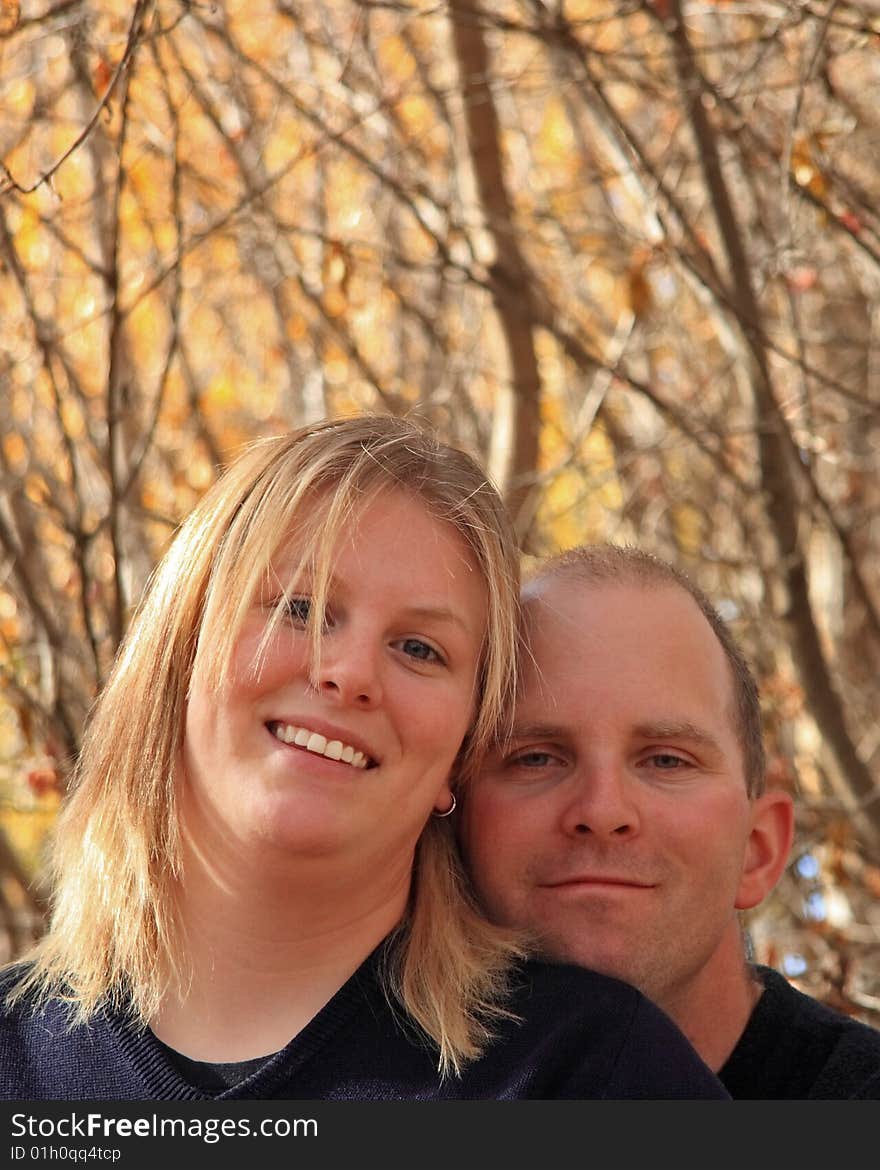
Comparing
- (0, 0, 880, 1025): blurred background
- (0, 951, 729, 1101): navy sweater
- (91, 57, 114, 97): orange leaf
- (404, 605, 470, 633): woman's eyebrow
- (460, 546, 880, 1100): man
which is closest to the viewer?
(0, 951, 729, 1101): navy sweater

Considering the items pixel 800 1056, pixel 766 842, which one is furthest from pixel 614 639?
pixel 800 1056

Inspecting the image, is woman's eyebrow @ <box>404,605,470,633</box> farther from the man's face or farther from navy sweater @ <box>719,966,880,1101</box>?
navy sweater @ <box>719,966,880,1101</box>

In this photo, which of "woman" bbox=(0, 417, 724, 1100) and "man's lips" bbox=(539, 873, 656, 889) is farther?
"man's lips" bbox=(539, 873, 656, 889)

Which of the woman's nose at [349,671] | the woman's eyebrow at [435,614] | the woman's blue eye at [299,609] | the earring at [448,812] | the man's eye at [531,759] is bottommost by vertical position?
the earring at [448,812]

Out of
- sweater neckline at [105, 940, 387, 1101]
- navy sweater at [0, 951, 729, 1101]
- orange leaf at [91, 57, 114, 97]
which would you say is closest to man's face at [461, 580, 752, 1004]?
navy sweater at [0, 951, 729, 1101]

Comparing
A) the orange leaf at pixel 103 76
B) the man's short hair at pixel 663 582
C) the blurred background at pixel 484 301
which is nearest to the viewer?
the man's short hair at pixel 663 582

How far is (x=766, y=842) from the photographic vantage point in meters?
2.54

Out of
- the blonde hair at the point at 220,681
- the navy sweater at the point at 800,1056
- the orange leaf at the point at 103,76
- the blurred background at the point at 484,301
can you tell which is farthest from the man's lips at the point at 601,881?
the orange leaf at the point at 103,76

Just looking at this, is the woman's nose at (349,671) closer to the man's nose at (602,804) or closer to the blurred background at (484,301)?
the man's nose at (602,804)

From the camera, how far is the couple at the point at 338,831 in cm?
205

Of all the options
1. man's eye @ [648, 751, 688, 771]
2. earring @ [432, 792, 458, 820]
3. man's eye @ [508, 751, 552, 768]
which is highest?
man's eye @ [508, 751, 552, 768]

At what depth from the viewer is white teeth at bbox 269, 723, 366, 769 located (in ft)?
6.71

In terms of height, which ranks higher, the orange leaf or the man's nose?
the orange leaf

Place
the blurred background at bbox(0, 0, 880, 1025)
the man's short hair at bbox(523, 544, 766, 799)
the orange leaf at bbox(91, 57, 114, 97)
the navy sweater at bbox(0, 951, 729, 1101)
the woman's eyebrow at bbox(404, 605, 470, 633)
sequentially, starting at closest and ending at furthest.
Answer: the navy sweater at bbox(0, 951, 729, 1101) < the woman's eyebrow at bbox(404, 605, 470, 633) < the man's short hair at bbox(523, 544, 766, 799) < the orange leaf at bbox(91, 57, 114, 97) < the blurred background at bbox(0, 0, 880, 1025)
